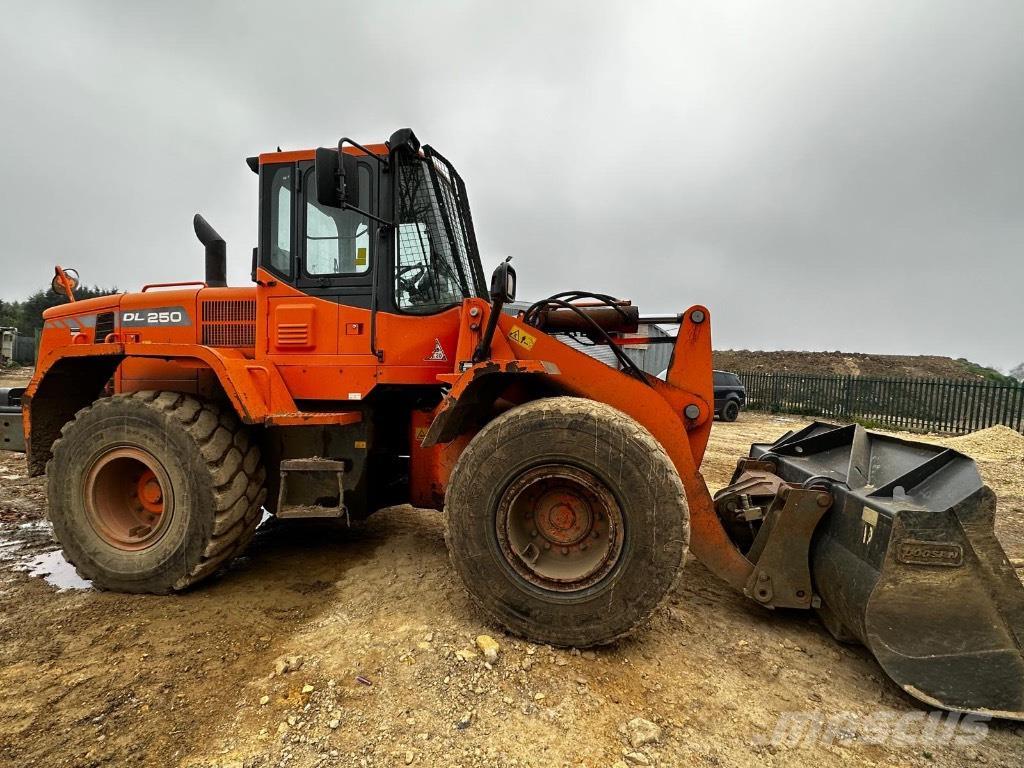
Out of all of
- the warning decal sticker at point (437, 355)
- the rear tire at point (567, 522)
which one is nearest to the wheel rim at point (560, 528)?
the rear tire at point (567, 522)

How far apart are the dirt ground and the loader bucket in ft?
0.59

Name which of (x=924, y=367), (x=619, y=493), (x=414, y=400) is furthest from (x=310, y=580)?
(x=924, y=367)

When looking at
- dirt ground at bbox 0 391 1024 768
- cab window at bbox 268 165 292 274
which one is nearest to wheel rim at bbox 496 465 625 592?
dirt ground at bbox 0 391 1024 768

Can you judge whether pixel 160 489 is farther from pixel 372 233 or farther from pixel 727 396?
pixel 727 396

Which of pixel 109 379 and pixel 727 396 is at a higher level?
pixel 109 379

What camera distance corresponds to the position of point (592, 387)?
10.6 ft

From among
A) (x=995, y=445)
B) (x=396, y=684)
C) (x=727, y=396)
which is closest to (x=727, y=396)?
(x=727, y=396)

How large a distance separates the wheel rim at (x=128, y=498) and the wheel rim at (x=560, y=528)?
219cm

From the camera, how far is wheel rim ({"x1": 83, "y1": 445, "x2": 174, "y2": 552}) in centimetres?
335

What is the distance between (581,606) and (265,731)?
1471 millimetres

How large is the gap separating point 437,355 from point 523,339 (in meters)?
0.62

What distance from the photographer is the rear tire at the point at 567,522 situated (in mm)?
2615

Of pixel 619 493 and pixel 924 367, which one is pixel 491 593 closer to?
pixel 619 493

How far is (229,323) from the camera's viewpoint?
3.88m
